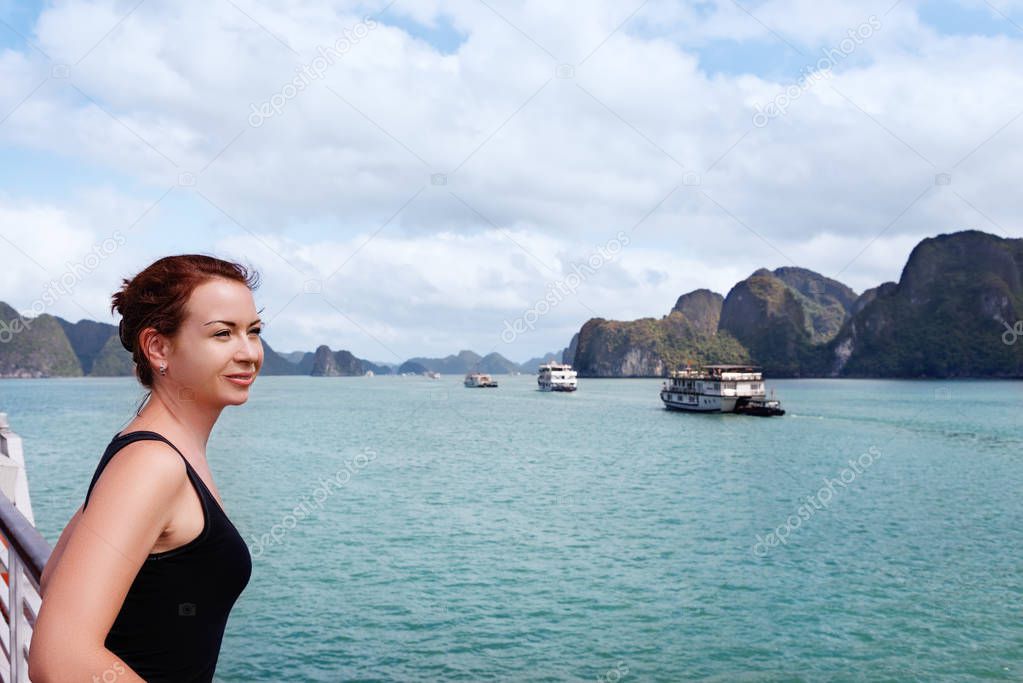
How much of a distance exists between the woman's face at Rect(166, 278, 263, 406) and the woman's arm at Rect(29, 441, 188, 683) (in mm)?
272

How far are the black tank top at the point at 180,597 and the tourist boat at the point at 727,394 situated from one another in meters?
65.9

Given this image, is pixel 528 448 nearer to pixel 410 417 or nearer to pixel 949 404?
pixel 410 417

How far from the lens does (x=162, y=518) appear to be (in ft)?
4.29

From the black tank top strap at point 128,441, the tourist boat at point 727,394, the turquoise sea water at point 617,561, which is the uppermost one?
the tourist boat at point 727,394

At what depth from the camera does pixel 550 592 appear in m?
15.8

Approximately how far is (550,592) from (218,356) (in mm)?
15268

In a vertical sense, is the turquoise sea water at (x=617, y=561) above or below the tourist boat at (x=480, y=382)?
below

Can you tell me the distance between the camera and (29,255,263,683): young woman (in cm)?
124

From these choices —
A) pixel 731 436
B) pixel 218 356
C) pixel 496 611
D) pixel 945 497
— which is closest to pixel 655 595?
pixel 496 611

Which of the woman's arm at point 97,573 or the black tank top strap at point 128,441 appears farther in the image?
the black tank top strap at point 128,441

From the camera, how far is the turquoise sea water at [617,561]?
12.6 metres

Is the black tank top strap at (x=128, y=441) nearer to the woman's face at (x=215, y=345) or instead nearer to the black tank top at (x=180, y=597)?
the black tank top at (x=180, y=597)

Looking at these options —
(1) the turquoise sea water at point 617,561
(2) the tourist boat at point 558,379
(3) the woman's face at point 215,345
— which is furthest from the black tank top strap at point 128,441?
(2) the tourist boat at point 558,379

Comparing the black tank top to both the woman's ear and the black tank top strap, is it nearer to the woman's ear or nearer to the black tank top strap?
Answer: the black tank top strap
